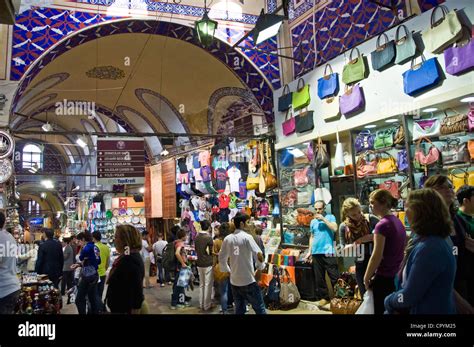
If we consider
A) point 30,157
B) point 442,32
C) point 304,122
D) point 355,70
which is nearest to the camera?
point 442,32

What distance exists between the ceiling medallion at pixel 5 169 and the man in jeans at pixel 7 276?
3.02 m

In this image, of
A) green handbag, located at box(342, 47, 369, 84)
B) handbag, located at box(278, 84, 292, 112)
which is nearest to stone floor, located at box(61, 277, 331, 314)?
green handbag, located at box(342, 47, 369, 84)

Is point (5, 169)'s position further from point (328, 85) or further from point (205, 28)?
point (328, 85)

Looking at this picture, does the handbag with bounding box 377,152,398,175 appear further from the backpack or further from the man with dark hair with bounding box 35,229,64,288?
the man with dark hair with bounding box 35,229,64,288

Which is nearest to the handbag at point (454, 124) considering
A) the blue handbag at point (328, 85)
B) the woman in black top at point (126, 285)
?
the blue handbag at point (328, 85)

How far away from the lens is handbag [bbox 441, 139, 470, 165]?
4469 millimetres

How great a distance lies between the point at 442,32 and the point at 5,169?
636 cm

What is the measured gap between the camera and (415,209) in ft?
6.93

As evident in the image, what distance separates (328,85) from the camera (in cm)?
631

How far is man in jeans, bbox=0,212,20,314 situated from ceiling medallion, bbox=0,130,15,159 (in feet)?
10.1

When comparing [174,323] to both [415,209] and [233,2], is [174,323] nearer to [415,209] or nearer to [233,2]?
[415,209]

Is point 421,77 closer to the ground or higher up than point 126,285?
higher up

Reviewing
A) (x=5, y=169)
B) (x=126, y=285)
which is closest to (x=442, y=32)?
(x=126, y=285)

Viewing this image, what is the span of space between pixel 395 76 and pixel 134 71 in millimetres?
7272
